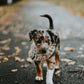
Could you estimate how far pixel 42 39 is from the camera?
3.59 m

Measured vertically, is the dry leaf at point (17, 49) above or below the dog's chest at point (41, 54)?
below

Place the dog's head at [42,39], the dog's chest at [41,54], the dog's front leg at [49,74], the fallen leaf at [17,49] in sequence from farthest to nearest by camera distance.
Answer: the fallen leaf at [17,49] → the dog's front leg at [49,74] → the dog's chest at [41,54] → the dog's head at [42,39]

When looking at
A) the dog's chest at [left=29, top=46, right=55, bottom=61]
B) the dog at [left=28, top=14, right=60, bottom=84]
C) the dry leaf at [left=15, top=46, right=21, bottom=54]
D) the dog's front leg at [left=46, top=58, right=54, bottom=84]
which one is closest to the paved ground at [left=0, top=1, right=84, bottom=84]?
the dry leaf at [left=15, top=46, right=21, bottom=54]

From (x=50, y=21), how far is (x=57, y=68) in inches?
57.2

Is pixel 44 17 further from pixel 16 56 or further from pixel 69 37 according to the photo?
pixel 69 37

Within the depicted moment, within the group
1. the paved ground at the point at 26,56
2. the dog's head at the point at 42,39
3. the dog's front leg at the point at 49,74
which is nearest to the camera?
the dog's head at the point at 42,39

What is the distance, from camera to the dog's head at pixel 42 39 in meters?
3.58

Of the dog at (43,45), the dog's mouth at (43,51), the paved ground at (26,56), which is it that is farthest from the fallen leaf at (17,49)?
the dog's mouth at (43,51)

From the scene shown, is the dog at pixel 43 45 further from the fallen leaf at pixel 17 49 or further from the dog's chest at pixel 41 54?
the fallen leaf at pixel 17 49

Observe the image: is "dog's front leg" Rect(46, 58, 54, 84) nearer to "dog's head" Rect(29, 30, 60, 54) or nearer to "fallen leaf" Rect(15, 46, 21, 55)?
"dog's head" Rect(29, 30, 60, 54)

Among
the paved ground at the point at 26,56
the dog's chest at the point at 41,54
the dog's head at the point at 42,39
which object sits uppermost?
the dog's head at the point at 42,39

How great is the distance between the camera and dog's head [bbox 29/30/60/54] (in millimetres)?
3578

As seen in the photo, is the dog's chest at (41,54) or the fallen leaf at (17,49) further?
the fallen leaf at (17,49)

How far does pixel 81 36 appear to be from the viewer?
8.37 metres
